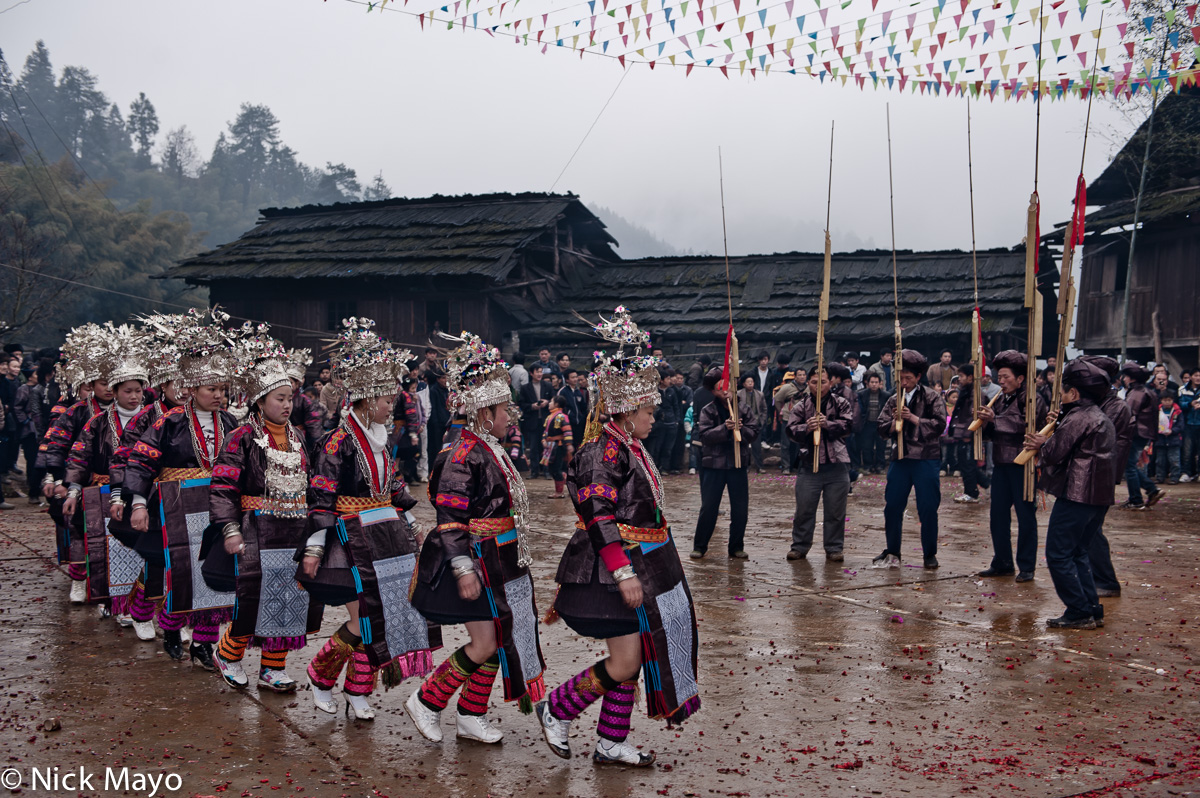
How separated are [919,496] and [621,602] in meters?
5.30

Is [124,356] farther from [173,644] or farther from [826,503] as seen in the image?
[826,503]

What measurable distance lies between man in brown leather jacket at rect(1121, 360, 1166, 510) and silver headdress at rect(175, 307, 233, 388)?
10695mm

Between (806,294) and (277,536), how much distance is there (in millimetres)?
20042

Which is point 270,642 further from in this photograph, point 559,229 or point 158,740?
point 559,229

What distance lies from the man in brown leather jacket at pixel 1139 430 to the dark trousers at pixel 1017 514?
5107mm

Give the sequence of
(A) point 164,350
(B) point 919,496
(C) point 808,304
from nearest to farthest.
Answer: (A) point 164,350 < (B) point 919,496 < (C) point 808,304

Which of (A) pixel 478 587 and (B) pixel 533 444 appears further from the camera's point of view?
(B) pixel 533 444

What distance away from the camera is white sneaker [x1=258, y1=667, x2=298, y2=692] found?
5477 mm

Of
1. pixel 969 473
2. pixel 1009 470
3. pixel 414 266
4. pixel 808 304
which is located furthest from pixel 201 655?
pixel 808 304

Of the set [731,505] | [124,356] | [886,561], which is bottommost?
[886,561]

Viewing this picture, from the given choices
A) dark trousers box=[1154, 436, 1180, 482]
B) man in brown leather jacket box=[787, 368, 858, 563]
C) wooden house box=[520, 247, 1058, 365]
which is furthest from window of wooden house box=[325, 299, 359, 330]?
man in brown leather jacket box=[787, 368, 858, 563]

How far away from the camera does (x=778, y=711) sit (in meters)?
5.07

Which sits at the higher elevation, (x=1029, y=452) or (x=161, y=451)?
(x=161, y=451)

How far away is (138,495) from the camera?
6117 millimetres
